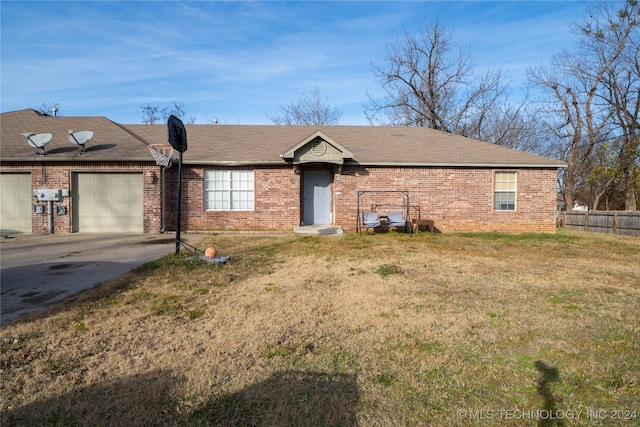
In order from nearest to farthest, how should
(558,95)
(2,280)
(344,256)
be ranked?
(2,280) → (344,256) → (558,95)

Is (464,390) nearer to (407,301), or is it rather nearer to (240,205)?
(407,301)

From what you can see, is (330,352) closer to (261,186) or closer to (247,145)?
(261,186)

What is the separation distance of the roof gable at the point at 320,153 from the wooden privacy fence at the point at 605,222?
524 inches

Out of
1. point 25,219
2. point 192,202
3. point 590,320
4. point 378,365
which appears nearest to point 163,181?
point 192,202

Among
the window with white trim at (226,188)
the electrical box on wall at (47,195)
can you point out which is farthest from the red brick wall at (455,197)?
the electrical box on wall at (47,195)

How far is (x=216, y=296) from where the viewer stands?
5289 millimetres

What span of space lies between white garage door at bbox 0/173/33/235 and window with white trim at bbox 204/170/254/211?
6.10 metres

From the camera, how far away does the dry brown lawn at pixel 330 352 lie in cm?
257

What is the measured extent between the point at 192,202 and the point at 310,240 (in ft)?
17.2

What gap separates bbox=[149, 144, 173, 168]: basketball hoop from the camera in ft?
41.5

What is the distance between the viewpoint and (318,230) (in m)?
13.1

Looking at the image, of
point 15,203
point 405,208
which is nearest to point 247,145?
point 405,208

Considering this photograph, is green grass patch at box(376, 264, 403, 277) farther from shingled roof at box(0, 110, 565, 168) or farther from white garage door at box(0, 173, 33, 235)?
white garage door at box(0, 173, 33, 235)

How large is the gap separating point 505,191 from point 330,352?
1316 centimetres
